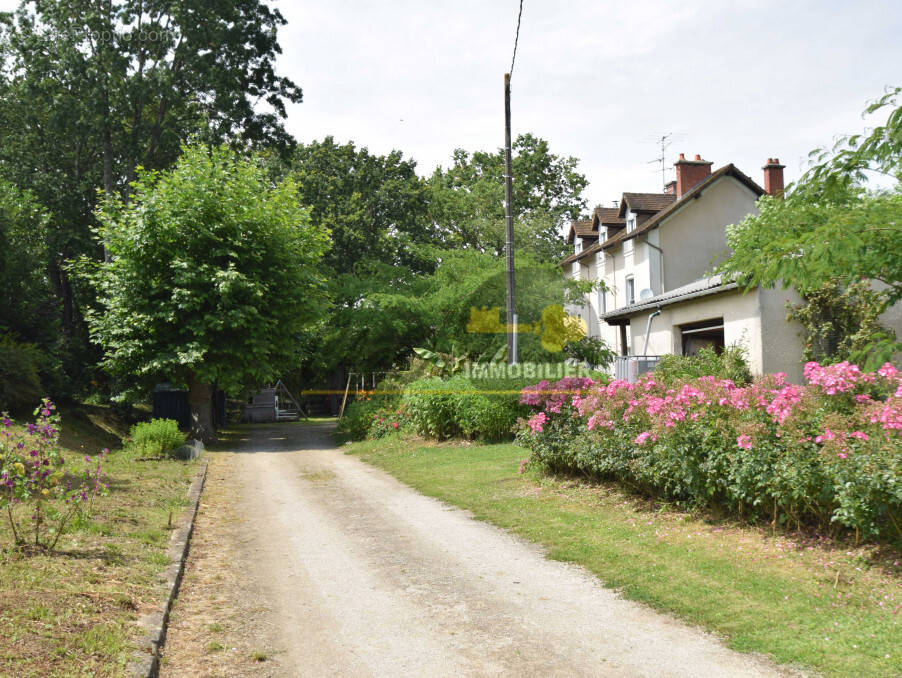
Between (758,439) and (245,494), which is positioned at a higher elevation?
(758,439)

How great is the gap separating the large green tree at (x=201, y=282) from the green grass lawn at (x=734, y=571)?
11.5m

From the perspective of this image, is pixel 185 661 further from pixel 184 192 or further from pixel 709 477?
pixel 184 192

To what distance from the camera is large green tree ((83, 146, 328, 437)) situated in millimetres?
18828

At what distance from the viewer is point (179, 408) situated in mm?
21750

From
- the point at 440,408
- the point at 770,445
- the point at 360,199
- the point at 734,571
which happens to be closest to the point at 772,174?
the point at 440,408

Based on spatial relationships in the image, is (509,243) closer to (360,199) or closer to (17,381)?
(17,381)

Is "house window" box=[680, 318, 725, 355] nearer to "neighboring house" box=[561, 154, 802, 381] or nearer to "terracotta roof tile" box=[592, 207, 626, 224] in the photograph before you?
"neighboring house" box=[561, 154, 802, 381]

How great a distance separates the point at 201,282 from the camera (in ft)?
62.2

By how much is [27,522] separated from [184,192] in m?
14.0

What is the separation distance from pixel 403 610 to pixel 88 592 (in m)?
2.59

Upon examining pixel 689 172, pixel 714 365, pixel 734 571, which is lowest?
pixel 734 571

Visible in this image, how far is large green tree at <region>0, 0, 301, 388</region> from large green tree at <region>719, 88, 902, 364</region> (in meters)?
23.2

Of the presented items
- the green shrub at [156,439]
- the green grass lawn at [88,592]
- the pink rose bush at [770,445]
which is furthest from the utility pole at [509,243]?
the green grass lawn at [88,592]

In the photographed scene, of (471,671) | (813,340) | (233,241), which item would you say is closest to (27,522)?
(471,671)
